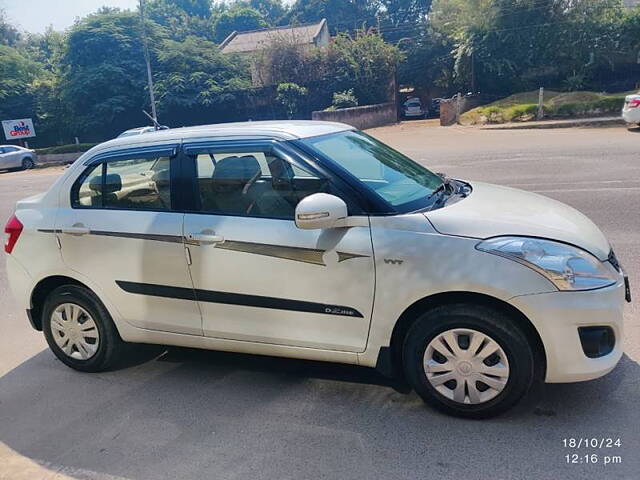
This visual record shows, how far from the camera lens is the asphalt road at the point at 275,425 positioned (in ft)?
9.09

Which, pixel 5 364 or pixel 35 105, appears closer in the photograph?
pixel 5 364

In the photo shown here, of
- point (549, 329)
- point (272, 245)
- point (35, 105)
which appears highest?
point (35, 105)

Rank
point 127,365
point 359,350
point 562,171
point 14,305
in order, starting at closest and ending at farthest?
1. point 359,350
2. point 127,365
3. point 14,305
4. point 562,171

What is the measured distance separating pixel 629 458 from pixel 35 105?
42.9 meters

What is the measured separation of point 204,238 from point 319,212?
33.3 inches

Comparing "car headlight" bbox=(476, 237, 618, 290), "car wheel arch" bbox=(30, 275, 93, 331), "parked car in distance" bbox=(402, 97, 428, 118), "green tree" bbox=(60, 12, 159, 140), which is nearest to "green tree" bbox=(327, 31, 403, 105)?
"parked car in distance" bbox=(402, 97, 428, 118)

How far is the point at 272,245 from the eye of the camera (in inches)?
129

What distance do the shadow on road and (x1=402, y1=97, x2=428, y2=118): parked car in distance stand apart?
121 feet

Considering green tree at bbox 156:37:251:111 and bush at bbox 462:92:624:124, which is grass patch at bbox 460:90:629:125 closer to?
bush at bbox 462:92:624:124

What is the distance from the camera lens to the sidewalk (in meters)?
20.8

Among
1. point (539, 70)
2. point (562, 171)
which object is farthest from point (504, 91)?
point (562, 171)

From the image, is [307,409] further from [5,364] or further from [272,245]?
[5,364]

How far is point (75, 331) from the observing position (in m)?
4.02

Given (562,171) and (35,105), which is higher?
(35,105)
